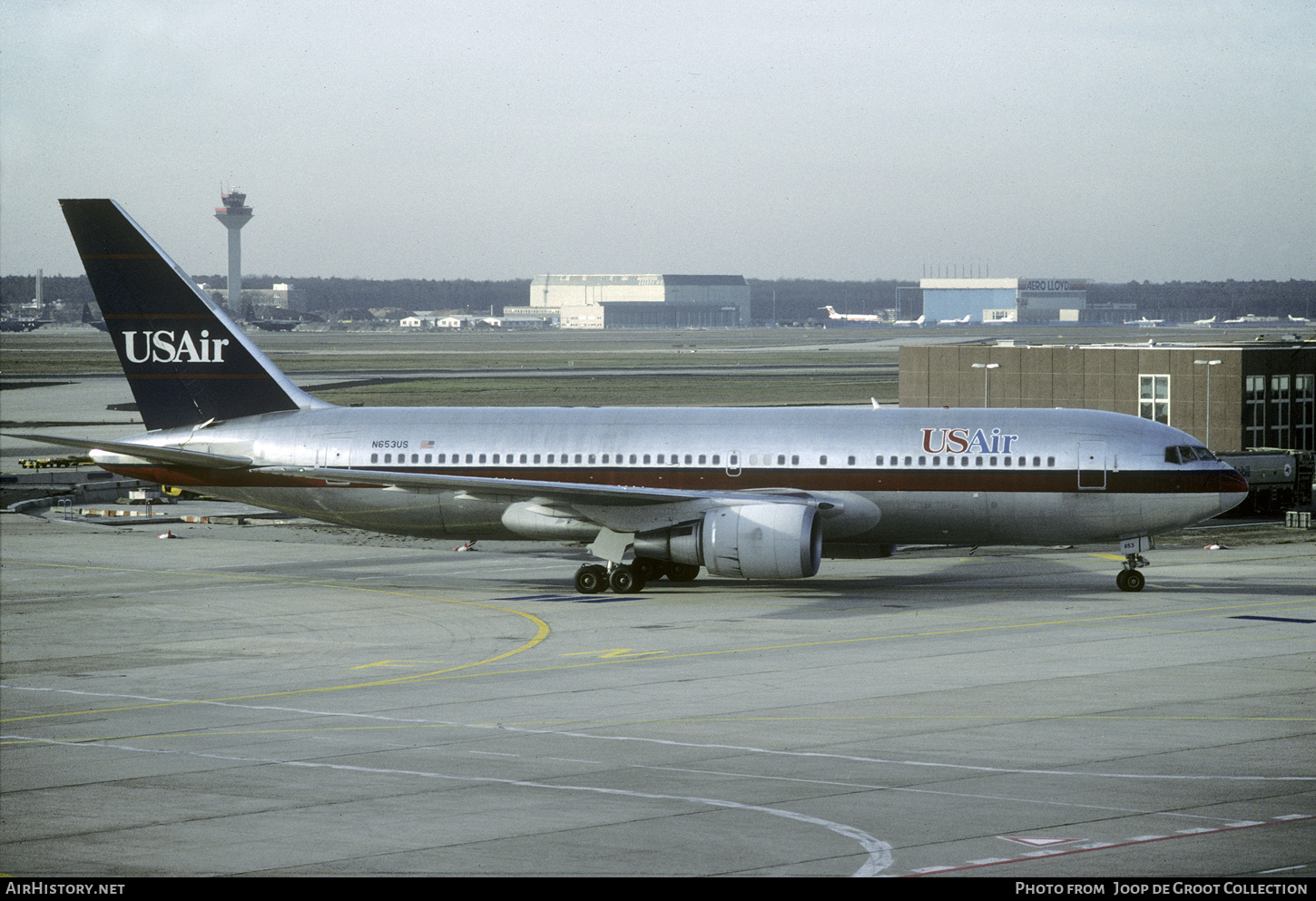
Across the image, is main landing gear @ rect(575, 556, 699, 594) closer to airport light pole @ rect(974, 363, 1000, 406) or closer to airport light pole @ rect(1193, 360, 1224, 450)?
airport light pole @ rect(974, 363, 1000, 406)

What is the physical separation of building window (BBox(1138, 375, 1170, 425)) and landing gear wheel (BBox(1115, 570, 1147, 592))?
22053 millimetres

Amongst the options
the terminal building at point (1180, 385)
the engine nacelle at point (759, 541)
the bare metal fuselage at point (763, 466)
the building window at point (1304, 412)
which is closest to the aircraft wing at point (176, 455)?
the bare metal fuselage at point (763, 466)

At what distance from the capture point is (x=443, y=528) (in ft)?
125

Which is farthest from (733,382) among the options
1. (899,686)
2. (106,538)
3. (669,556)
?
(899,686)

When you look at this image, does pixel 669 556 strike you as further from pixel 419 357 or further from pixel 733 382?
pixel 419 357

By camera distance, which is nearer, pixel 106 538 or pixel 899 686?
pixel 899 686

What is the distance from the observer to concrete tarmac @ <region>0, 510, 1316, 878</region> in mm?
14719

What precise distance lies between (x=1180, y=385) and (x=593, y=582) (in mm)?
29805

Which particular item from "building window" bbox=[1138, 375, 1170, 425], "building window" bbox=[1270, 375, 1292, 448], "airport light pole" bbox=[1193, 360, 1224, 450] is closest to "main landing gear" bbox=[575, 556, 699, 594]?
"airport light pole" bbox=[1193, 360, 1224, 450]

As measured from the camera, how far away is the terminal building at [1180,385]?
181 feet

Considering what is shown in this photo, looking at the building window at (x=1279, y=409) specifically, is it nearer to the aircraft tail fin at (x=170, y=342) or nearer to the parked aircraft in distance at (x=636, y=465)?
the parked aircraft in distance at (x=636, y=465)

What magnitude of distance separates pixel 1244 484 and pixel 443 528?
20.6m

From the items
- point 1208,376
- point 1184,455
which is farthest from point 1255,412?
point 1184,455

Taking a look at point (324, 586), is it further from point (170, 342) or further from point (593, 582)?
point (170, 342)
